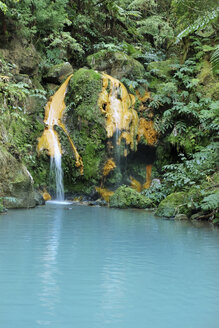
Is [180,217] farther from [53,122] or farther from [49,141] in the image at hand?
[53,122]

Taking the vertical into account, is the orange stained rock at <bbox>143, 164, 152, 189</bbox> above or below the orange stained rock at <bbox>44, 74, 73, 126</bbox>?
below

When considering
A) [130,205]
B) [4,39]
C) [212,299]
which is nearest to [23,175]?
[130,205]

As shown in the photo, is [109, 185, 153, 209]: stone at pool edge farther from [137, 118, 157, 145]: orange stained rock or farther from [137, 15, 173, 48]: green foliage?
[137, 15, 173, 48]: green foliage

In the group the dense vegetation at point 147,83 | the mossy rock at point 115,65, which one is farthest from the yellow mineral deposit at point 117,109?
the mossy rock at point 115,65

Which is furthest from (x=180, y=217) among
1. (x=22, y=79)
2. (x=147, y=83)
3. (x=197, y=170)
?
(x=22, y=79)

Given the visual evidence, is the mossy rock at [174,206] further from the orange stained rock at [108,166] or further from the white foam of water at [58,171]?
the white foam of water at [58,171]

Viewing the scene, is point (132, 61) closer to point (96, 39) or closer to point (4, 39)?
point (96, 39)

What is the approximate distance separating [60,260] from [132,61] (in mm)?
13706

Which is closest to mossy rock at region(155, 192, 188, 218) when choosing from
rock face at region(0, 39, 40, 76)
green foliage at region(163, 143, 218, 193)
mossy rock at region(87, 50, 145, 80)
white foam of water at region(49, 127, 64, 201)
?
green foliage at region(163, 143, 218, 193)

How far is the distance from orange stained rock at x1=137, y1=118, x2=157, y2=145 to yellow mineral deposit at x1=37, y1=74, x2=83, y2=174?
317 cm

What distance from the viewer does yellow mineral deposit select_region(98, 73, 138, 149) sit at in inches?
579

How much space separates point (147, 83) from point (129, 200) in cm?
644

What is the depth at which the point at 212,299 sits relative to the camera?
362 centimetres

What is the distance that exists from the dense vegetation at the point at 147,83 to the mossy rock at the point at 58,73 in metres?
0.28
